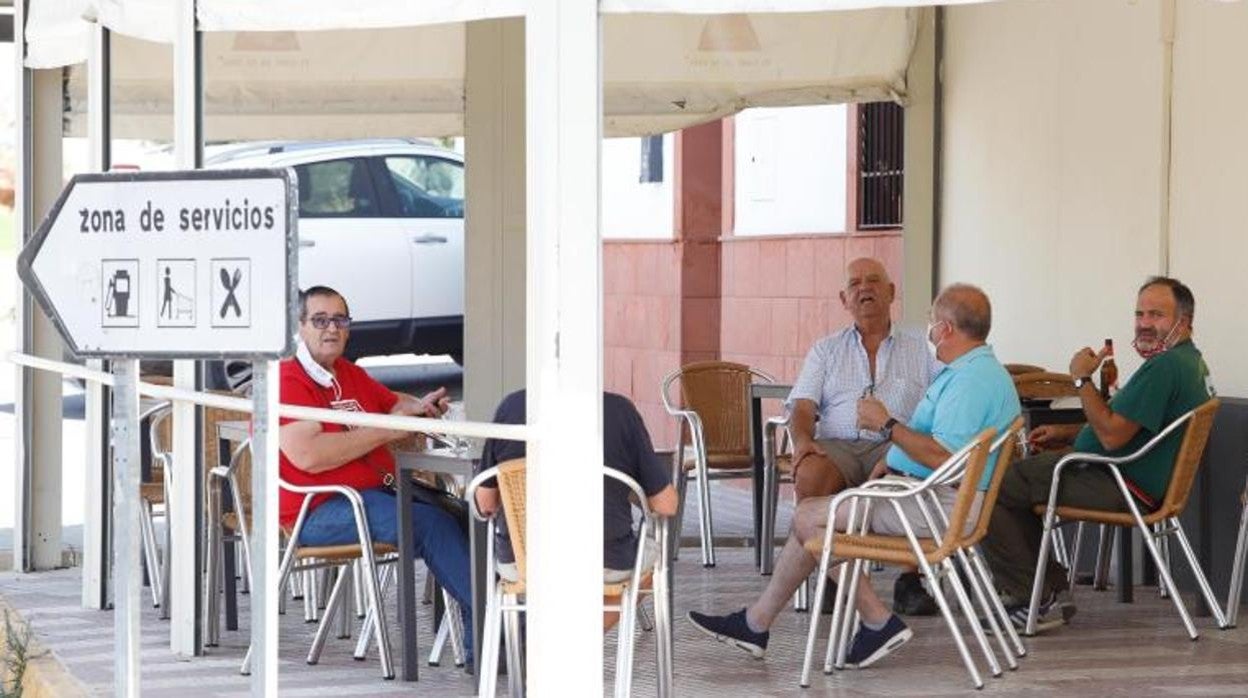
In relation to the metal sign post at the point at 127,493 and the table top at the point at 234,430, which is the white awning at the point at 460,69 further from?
the metal sign post at the point at 127,493

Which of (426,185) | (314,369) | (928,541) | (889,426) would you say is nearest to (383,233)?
(426,185)

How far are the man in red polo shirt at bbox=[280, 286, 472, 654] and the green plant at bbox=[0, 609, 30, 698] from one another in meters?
1.05

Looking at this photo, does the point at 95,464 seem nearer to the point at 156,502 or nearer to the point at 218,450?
the point at 156,502

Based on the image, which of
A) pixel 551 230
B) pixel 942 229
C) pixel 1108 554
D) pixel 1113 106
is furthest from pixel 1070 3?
pixel 551 230

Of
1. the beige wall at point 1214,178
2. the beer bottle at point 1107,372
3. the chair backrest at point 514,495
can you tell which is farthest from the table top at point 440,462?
the beige wall at point 1214,178

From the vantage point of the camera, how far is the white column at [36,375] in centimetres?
1005

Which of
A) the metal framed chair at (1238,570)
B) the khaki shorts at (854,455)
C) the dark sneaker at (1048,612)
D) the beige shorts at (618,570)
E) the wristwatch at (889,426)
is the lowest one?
the dark sneaker at (1048,612)

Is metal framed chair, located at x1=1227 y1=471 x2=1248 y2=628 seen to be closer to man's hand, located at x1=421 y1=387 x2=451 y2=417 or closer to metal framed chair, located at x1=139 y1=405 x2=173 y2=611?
man's hand, located at x1=421 y1=387 x2=451 y2=417

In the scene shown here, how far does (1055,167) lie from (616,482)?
4.56 metres

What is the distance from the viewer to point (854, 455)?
347 inches

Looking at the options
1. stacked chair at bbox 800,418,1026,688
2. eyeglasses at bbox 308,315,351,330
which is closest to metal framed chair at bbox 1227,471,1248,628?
stacked chair at bbox 800,418,1026,688

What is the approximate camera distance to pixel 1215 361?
30.5 feet

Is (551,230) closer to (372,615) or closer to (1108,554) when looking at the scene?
(372,615)

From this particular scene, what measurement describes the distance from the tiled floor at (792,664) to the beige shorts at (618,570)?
799 mm
